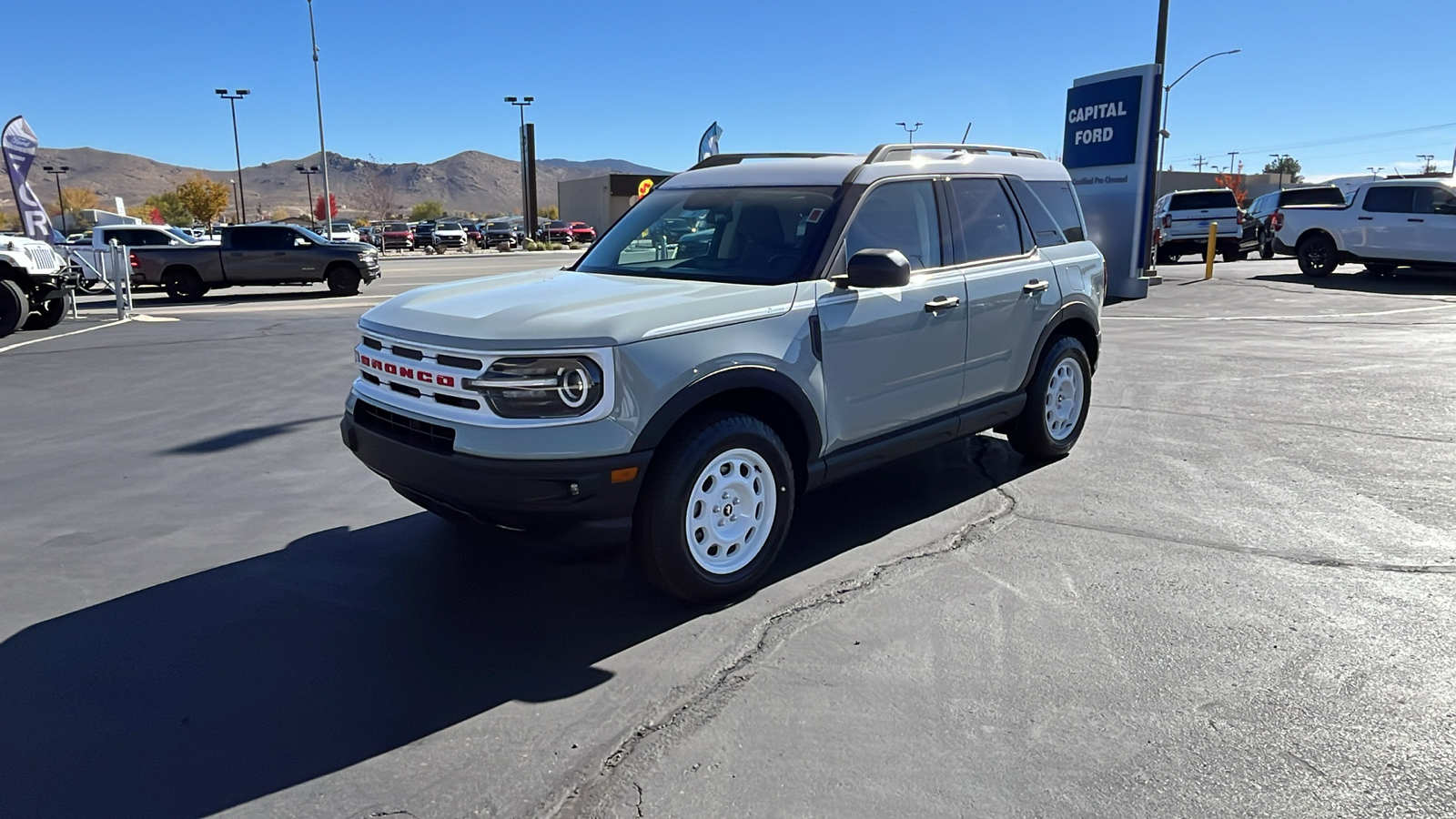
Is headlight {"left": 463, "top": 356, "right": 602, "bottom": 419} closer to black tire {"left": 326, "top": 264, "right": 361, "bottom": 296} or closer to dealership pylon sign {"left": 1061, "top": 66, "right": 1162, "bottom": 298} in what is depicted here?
dealership pylon sign {"left": 1061, "top": 66, "right": 1162, "bottom": 298}

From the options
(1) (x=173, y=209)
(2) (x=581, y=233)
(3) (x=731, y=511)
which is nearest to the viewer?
(3) (x=731, y=511)

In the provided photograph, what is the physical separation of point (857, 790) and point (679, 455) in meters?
1.44

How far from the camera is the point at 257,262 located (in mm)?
19828

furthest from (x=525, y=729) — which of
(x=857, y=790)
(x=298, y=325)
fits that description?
(x=298, y=325)

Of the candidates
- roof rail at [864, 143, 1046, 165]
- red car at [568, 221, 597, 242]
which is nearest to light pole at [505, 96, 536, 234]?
red car at [568, 221, 597, 242]

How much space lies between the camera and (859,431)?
454cm

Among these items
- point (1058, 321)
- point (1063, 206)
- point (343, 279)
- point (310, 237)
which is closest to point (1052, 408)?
point (1058, 321)

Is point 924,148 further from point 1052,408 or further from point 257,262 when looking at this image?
point 257,262

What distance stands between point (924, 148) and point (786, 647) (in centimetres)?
299

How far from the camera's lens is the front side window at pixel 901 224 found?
4590 millimetres

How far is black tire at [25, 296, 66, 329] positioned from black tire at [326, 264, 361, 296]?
637cm

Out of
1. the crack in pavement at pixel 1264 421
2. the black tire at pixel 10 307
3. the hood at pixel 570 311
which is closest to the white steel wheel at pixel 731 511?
the hood at pixel 570 311

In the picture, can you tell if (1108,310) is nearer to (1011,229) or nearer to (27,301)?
(1011,229)

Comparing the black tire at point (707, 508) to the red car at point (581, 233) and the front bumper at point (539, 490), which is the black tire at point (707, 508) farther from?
the red car at point (581, 233)
